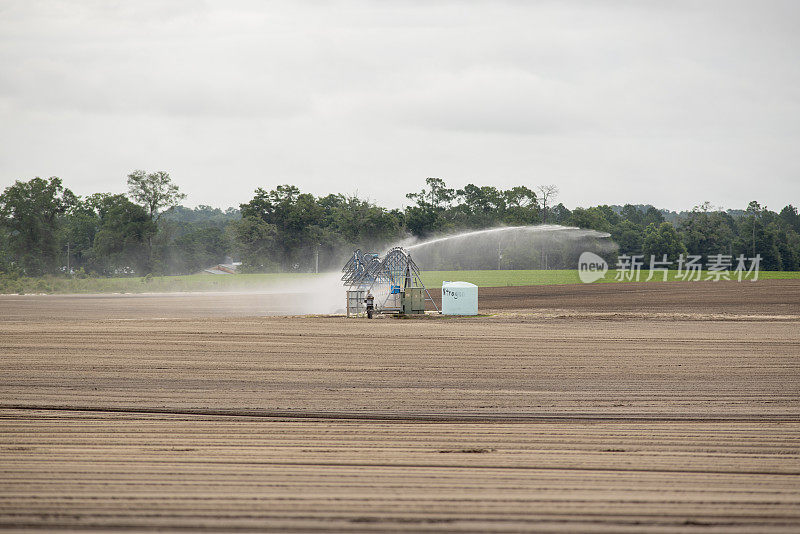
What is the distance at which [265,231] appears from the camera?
10062 cm

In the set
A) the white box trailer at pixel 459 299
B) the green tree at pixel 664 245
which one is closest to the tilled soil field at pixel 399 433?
the white box trailer at pixel 459 299

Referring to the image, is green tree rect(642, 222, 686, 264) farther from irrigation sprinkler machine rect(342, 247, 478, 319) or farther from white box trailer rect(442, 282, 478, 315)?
white box trailer rect(442, 282, 478, 315)

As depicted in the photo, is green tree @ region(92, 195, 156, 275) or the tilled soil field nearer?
the tilled soil field

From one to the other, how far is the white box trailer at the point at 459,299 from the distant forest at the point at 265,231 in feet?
222

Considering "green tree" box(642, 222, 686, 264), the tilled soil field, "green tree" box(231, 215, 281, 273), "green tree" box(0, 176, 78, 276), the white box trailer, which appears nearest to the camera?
the tilled soil field

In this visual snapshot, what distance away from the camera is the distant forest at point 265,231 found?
9369 cm

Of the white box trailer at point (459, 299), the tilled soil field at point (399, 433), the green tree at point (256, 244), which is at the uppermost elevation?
the green tree at point (256, 244)

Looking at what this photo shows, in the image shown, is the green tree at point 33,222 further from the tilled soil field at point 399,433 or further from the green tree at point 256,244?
the tilled soil field at point 399,433

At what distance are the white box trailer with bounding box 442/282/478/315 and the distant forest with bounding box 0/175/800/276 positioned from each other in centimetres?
6778

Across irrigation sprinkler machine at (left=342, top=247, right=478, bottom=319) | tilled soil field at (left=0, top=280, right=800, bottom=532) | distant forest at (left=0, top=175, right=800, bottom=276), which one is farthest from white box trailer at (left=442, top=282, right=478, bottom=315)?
distant forest at (left=0, top=175, right=800, bottom=276)

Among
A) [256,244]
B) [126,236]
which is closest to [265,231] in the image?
[256,244]

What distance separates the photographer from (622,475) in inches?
297

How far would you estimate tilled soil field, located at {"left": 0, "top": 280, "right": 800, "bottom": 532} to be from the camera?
248 inches

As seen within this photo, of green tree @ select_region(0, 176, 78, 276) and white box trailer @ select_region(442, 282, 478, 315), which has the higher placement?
green tree @ select_region(0, 176, 78, 276)
